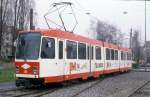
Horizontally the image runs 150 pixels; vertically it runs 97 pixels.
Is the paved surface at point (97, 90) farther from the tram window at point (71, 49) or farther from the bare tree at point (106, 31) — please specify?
→ the bare tree at point (106, 31)

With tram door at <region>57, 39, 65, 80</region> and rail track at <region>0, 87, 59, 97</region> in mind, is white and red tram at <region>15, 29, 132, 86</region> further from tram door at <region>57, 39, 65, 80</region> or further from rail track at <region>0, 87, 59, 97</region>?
rail track at <region>0, 87, 59, 97</region>

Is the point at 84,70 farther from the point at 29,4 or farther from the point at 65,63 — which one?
the point at 29,4

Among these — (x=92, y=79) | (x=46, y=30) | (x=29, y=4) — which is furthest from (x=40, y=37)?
(x=29, y=4)

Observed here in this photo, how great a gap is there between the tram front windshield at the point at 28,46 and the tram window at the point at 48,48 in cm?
28

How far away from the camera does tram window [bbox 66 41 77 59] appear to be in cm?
2327

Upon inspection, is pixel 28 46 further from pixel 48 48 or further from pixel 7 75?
pixel 7 75

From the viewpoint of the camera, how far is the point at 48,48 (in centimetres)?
2083

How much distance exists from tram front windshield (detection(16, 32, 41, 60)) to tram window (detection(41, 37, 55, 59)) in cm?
28

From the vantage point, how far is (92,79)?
104 feet

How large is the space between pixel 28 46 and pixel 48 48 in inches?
40.3

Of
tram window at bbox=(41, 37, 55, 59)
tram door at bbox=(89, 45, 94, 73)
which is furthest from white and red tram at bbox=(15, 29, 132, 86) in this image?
tram door at bbox=(89, 45, 94, 73)

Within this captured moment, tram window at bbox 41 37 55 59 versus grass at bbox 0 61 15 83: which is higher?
tram window at bbox 41 37 55 59

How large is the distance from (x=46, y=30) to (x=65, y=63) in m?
2.58

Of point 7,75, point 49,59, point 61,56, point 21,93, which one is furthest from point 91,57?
point 21,93
